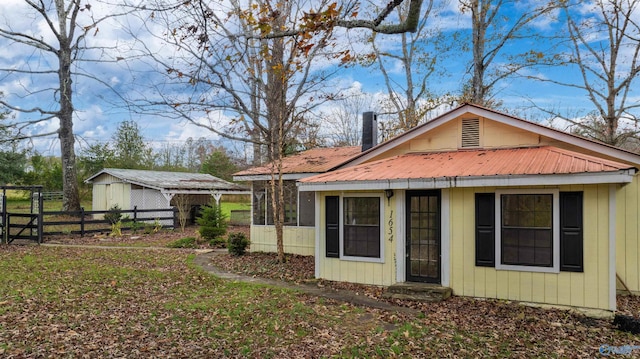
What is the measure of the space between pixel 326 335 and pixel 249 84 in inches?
367

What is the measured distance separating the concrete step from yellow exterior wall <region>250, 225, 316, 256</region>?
501 cm

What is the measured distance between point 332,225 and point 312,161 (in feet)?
16.2

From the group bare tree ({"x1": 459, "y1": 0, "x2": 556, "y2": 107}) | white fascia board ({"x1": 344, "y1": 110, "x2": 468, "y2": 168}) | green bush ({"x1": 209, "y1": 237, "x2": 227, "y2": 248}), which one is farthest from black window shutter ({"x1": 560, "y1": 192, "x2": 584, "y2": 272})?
bare tree ({"x1": 459, "y1": 0, "x2": 556, "y2": 107})

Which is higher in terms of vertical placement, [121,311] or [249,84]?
[249,84]

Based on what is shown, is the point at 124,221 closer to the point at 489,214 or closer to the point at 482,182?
the point at 489,214

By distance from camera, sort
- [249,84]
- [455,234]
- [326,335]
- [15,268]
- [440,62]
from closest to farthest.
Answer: [326,335], [455,234], [15,268], [249,84], [440,62]

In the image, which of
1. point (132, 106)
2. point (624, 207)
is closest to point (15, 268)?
point (132, 106)

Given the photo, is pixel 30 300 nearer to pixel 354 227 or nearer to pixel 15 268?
pixel 15 268

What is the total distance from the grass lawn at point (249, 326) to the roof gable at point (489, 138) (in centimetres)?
370

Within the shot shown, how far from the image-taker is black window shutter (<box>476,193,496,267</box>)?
841cm

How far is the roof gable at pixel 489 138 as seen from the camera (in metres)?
9.15

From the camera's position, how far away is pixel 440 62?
957 inches

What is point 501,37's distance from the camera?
20.5 m

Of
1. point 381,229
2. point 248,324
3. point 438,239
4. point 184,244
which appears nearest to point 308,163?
point 381,229
